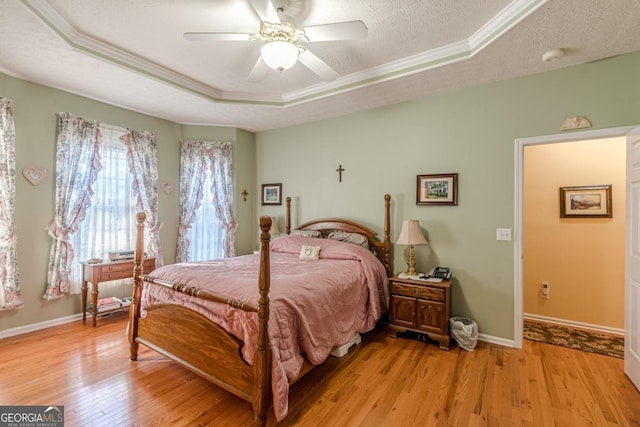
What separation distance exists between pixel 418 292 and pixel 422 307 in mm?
153

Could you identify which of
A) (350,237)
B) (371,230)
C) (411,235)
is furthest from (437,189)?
(350,237)

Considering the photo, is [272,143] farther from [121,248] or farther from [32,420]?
[32,420]

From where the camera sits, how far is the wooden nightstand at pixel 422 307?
2877mm

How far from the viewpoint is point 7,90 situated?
300cm

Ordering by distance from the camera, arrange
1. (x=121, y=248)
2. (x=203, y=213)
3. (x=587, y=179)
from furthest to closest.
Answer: (x=203, y=213), (x=121, y=248), (x=587, y=179)

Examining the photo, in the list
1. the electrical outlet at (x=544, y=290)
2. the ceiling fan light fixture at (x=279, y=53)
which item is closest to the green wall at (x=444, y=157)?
the electrical outlet at (x=544, y=290)

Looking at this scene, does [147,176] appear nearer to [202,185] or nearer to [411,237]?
[202,185]

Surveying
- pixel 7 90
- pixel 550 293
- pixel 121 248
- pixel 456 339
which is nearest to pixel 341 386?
pixel 456 339

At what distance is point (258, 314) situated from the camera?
1.75m

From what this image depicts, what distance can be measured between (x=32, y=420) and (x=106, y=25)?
2.92 metres

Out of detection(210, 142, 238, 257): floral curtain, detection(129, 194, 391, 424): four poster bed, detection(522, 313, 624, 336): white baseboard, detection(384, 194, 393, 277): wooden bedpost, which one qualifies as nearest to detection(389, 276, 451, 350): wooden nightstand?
detection(129, 194, 391, 424): four poster bed

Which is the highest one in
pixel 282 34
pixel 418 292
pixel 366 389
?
pixel 282 34

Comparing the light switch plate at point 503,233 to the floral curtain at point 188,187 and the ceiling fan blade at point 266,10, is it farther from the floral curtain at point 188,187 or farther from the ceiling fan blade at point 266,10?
the floral curtain at point 188,187

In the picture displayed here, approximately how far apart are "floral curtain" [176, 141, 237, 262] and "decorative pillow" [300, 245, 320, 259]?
180cm
